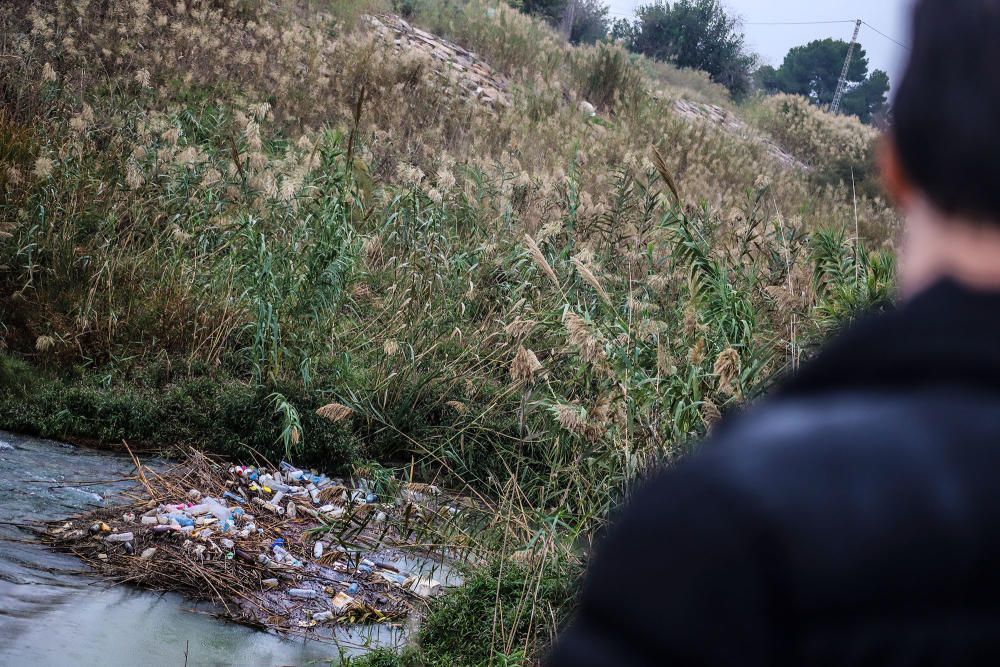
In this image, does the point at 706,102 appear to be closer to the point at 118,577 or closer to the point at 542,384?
the point at 542,384

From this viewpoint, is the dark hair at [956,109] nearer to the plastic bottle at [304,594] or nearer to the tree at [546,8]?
the plastic bottle at [304,594]

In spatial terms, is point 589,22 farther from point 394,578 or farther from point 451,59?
point 394,578

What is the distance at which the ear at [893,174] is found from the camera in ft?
2.51

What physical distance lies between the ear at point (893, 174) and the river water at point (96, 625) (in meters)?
3.47

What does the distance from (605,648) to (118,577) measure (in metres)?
4.43

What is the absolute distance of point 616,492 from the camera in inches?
168

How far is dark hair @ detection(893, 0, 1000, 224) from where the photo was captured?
0.70 meters

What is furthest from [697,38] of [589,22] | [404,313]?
[404,313]

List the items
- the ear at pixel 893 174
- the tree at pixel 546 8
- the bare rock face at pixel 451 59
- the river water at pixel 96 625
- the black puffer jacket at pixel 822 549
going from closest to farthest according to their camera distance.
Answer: the black puffer jacket at pixel 822 549 → the ear at pixel 893 174 → the river water at pixel 96 625 → the bare rock face at pixel 451 59 → the tree at pixel 546 8

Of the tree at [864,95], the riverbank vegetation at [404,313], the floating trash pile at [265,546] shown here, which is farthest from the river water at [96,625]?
the tree at [864,95]

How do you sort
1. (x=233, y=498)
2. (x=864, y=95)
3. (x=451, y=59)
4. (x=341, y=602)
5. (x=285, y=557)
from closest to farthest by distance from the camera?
(x=341, y=602), (x=285, y=557), (x=233, y=498), (x=451, y=59), (x=864, y=95)

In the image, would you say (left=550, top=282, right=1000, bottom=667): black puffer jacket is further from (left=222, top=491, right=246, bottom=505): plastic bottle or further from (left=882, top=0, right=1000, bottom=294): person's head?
(left=222, top=491, right=246, bottom=505): plastic bottle

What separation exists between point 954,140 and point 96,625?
4.14m

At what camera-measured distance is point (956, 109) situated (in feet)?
2.33
